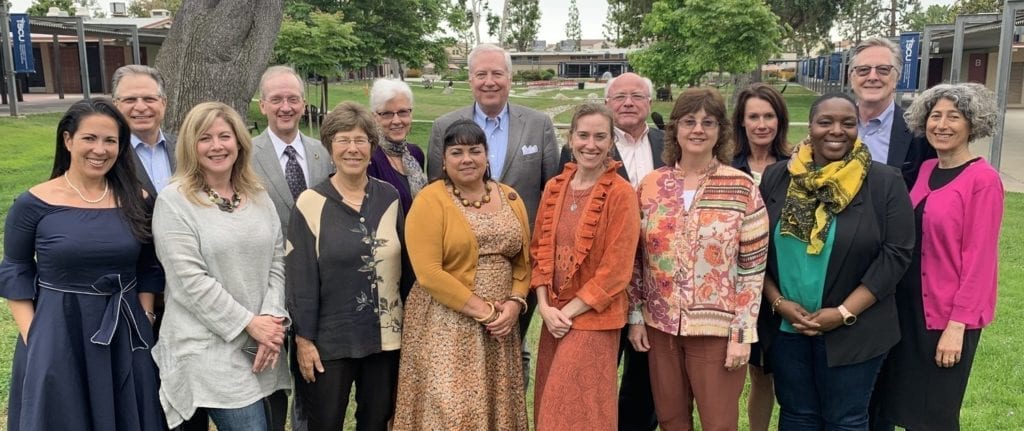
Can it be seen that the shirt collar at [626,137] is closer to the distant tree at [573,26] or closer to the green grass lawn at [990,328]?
the green grass lawn at [990,328]

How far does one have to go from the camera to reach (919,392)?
3363 mm

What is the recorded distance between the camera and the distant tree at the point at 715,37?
27484mm

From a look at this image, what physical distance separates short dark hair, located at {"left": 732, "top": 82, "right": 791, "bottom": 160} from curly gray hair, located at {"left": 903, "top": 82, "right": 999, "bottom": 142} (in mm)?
624

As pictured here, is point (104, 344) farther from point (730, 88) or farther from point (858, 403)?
point (730, 88)

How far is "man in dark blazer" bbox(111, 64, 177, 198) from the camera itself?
140 inches

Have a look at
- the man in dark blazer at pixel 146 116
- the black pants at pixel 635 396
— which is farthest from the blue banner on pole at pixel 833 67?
the man in dark blazer at pixel 146 116

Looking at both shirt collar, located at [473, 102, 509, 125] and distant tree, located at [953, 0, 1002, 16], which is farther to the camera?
distant tree, located at [953, 0, 1002, 16]

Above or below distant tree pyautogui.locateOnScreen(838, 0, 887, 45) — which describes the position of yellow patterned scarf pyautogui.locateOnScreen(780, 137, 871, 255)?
below

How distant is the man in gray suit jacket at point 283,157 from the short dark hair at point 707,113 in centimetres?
187

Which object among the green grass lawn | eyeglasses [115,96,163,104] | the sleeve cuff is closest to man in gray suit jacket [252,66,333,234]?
eyeglasses [115,96,163,104]

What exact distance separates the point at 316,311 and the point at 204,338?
19.1 inches

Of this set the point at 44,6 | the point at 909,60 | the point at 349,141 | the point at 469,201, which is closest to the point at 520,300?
the point at 469,201

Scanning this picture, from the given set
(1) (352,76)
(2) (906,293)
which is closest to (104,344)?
(2) (906,293)

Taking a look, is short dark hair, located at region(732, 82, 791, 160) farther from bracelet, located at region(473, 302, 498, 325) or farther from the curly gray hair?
bracelet, located at region(473, 302, 498, 325)
